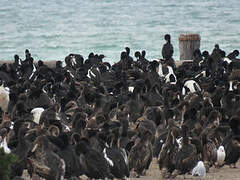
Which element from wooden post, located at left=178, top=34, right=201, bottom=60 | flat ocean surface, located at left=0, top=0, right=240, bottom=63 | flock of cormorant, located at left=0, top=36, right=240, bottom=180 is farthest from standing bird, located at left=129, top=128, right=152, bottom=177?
flat ocean surface, located at left=0, top=0, right=240, bottom=63

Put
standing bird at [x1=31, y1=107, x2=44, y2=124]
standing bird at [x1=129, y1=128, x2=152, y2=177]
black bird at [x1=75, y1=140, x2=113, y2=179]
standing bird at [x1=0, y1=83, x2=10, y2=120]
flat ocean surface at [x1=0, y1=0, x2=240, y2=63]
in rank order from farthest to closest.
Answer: flat ocean surface at [x1=0, y1=0, x2=240, y2=63], standing bird at [x1=0, y1=83, x2=10, y2=120], standing bird at [x1=31, y1=107, x2=44, y2=124], standing bird at [x1=129, y1=128, x2=152, y2=177], black bird at [x1=75, y1=140, x2=113, y2=179]

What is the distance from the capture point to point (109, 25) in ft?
172

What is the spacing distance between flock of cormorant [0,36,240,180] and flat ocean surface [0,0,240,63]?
19011mm

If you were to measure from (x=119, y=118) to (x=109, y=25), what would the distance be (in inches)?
1588

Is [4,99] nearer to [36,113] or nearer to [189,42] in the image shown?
[36,113]

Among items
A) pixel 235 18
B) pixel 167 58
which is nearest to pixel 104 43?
pixel 235 18

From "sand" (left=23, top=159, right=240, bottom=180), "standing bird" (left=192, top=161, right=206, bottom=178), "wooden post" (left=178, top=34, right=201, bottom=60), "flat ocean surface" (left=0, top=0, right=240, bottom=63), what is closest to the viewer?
"standing bird" (left=192, top=161, right=206, bottom=178)

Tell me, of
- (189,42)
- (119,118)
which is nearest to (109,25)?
(189,42)

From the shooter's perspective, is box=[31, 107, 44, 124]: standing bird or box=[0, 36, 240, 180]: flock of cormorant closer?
box=[0, 36, 240, 180]: flock of cormorant

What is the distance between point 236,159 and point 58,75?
7.06 metres

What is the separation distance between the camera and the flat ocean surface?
43.4m

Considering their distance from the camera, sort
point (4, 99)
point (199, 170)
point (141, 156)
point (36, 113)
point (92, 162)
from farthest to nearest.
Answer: point (4, 99) < point (36, 113) < point (141, 156) < point (199, 170) < point (92, 162)

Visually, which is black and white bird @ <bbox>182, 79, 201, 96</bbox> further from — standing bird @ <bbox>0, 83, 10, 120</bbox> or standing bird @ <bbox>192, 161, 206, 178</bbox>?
standing bird @ <bbox>192, 161, 206, 178</bbox>

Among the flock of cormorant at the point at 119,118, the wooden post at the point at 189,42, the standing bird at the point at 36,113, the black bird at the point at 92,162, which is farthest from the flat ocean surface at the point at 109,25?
the black bird at the point at 92,162
